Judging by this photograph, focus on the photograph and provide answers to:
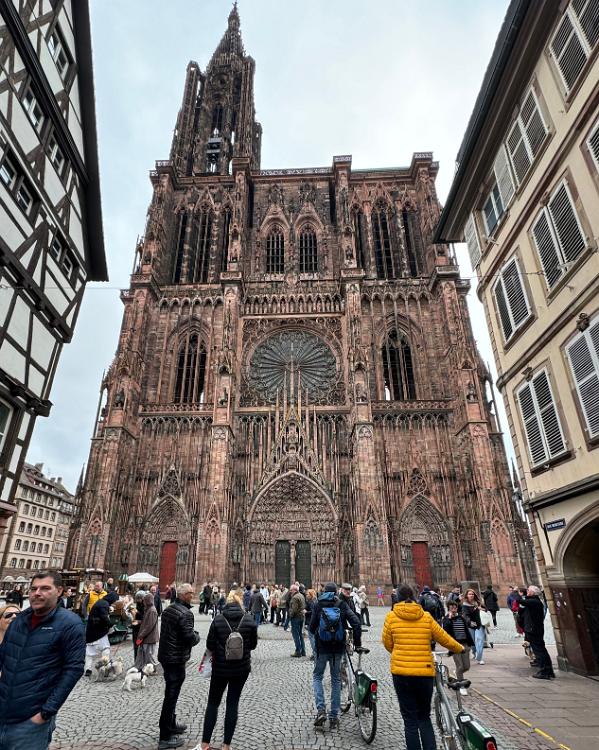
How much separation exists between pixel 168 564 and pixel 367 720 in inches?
891

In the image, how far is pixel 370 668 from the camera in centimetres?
869

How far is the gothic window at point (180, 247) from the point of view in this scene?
112 feet

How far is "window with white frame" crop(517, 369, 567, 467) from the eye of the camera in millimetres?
8550

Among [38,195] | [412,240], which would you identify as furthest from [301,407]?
[38,195]

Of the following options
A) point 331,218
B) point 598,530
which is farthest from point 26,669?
point 331,218

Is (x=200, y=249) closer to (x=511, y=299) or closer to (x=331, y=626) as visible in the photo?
(x=511, y=299)

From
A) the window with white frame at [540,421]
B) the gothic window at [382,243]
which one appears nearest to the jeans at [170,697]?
the window with white frame at [540,421]

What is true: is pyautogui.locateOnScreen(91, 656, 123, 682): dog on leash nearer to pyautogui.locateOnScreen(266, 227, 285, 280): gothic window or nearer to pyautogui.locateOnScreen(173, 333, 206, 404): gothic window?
pyautogui.locateOnScreen(173, 333, 206, 404): gothic window

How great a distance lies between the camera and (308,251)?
114 ft

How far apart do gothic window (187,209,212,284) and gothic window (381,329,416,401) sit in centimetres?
1430

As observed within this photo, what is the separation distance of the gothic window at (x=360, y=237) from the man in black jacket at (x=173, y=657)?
1200 inches

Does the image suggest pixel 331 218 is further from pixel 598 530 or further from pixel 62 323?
pixel 598 530

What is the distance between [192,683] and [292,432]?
19.7m

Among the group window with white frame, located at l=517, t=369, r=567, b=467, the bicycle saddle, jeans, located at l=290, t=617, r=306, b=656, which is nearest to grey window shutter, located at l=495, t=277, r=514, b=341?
window with white frame, located at l=517, t=369, r=567, b=467
